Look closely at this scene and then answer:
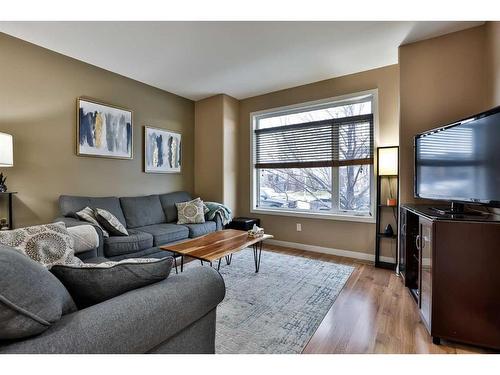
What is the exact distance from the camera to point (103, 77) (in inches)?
127

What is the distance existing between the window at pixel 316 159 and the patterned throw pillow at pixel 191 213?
3.55ft

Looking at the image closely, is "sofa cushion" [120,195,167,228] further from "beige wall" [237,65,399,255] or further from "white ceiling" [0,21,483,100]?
"white ceiling" [0,21,483,100]

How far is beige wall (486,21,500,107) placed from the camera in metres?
2.02

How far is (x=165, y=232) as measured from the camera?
10.0 ft

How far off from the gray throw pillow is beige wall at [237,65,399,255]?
3.31m

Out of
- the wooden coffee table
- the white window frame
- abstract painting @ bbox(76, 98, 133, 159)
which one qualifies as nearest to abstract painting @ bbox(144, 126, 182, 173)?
abstract painting @ bbox(76, 98, 133, 159)

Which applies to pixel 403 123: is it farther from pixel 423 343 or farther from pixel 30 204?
pixel 30 204

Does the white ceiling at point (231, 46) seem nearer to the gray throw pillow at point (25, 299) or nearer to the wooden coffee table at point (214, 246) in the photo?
the wooden coffee table at point (214, 246)

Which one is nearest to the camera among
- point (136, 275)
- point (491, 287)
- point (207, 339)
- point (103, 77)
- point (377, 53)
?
point (136, 275)

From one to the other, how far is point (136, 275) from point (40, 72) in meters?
3.02

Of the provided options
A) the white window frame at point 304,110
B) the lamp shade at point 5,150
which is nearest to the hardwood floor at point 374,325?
the white window frame at point 304,110

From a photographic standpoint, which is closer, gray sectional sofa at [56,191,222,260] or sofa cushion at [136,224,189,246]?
gray sectional sofa at [56,191,222,260]

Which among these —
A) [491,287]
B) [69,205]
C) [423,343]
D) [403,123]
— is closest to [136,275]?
[423,343]

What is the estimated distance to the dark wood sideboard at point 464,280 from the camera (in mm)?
1491
